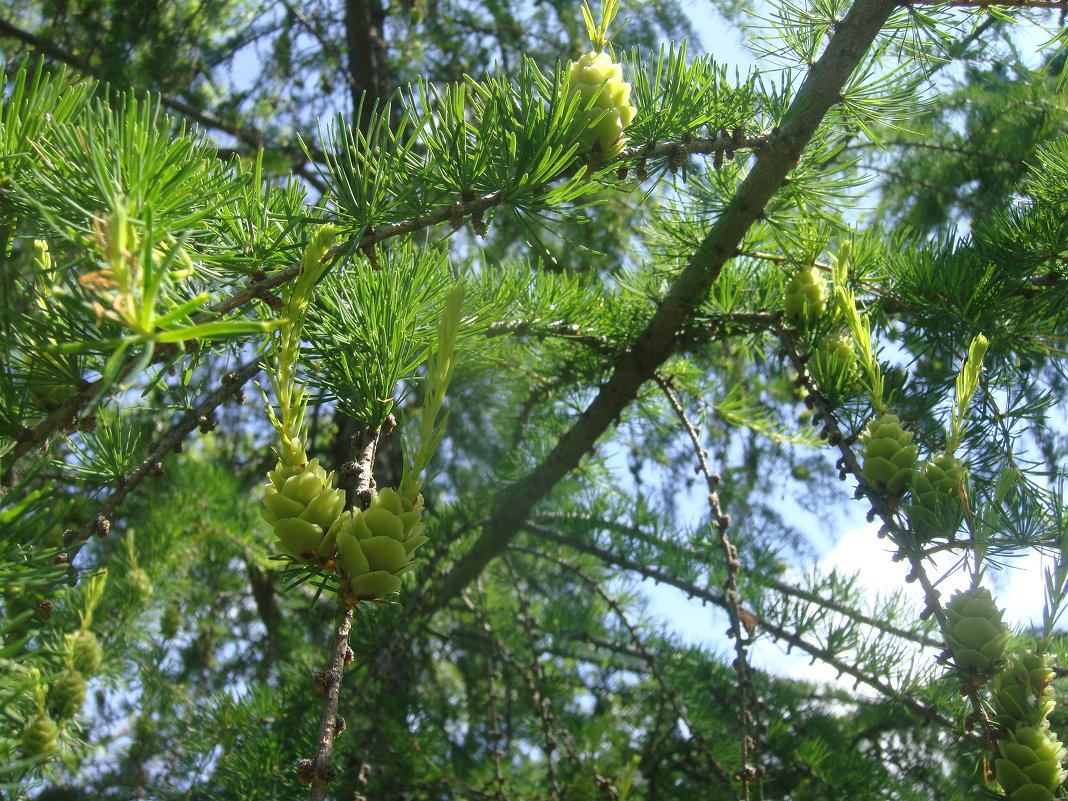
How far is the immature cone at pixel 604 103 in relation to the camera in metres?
0.69

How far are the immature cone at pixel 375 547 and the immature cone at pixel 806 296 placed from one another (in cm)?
63

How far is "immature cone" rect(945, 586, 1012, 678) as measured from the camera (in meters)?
0.63

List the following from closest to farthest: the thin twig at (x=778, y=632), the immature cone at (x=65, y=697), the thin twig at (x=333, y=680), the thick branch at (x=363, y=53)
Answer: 1. the thin twig at (x=333, y=680)
2. the thin twig at (x=778, y=632)
3. the immature cone at (x=65, y=697)
4. the thick branch at (x=363, y=53)

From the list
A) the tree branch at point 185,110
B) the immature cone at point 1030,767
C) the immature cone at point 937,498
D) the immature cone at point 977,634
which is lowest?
the immature cone at point 1030,767

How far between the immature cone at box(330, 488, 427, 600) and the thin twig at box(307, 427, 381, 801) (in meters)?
0.02

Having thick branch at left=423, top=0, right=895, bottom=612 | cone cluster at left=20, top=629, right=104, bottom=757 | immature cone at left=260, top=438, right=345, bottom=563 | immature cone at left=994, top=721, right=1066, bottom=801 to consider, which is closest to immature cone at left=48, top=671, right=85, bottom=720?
cone cluster at left=20, top=629, right=104, bottom=757

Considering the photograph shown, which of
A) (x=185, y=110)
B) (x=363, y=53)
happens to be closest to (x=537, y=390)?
(x=363, y=53)

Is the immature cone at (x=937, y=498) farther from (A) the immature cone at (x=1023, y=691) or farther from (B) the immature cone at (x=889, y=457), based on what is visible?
(A) the immature cone at (x=1023, y=691)

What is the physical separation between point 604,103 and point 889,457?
1.38ft

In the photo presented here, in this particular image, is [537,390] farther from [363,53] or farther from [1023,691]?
[363,53]

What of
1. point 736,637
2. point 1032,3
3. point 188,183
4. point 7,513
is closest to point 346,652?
point 7,513

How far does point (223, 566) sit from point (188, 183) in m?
1.85

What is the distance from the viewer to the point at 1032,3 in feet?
2.51

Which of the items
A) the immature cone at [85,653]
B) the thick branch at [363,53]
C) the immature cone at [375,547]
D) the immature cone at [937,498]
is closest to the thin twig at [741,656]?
the immature cone at [937,498]
